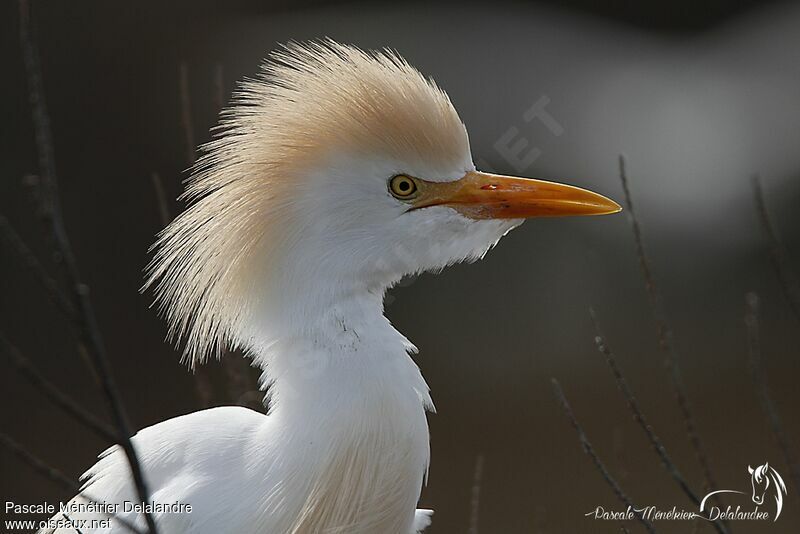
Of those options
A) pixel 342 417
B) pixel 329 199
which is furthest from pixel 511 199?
pixel 342 417

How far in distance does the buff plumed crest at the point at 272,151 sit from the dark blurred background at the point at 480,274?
8.80 feet

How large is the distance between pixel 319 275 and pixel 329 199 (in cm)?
11

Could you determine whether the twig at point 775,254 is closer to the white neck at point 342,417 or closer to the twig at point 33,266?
the white neck at point 342,417

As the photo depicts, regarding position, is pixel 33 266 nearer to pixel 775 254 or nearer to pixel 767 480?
pixel 775 254

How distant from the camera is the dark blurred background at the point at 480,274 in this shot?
14.0ft

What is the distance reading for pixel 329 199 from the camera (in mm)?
1426

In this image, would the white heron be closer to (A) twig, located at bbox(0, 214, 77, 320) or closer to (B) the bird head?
(B) the bird head

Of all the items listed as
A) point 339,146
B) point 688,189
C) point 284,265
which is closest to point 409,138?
point 339,146

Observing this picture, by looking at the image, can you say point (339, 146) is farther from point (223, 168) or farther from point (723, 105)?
point (723, 105)

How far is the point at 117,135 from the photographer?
4.47m

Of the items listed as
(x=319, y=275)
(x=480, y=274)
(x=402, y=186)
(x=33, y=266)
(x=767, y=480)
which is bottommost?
(x=480, y=274)

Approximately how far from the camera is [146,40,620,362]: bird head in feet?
4.66

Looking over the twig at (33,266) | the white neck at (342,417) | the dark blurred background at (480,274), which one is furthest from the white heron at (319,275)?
the dark blurred background at (480,274)

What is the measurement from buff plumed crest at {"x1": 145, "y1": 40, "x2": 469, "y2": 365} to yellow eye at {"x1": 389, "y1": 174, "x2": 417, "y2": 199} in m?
0.03
